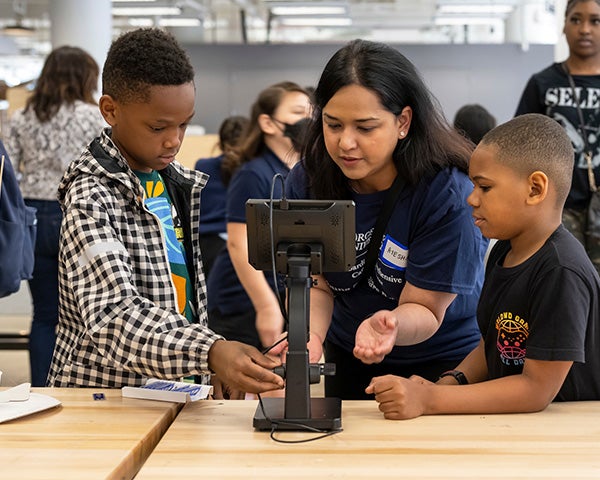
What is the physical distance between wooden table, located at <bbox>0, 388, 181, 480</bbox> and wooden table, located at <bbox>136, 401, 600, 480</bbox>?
A: 0.12 feet

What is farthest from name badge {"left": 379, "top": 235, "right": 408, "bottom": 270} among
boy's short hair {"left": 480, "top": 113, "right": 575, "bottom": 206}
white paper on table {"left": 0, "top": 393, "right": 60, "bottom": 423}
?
white paper on table {"left": 0, "top": 393, "right": 60, "bottom": 423}

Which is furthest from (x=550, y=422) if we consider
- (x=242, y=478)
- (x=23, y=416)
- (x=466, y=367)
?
(x=23, y=416)

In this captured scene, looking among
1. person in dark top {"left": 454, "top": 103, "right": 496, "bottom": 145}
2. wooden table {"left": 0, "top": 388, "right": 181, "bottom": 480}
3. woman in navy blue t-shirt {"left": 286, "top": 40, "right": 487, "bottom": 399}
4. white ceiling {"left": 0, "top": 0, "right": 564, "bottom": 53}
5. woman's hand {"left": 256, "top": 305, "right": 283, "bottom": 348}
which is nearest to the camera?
wooden table {"left": 0, "top": 388, "right": 181, "bottom": 480}

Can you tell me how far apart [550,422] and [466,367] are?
0.96ft

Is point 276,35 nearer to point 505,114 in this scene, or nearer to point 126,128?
point 505,114

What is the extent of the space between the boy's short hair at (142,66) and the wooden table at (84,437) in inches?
22.5

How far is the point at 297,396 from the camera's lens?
4.96 feet

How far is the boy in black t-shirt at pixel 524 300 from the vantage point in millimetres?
1572

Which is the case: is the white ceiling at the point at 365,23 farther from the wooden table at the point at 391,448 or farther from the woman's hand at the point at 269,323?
Result: the wooden table at the point at 391,448

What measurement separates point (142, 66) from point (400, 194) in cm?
→ 59

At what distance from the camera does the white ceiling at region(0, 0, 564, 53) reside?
11773 millimetres

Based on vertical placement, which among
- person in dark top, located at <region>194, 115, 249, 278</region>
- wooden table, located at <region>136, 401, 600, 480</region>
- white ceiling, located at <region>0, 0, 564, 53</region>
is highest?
white ceiling, located at <region>0, 0, 564, 53</region>

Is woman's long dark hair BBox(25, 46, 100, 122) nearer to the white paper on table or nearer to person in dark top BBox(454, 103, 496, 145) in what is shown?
person in dark top BBox(454, 103, 496, 145)

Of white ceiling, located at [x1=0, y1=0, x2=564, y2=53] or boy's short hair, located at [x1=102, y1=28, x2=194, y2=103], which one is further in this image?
white ceiling, located at [x1=0, y1=0, x2=564, y2=53]
